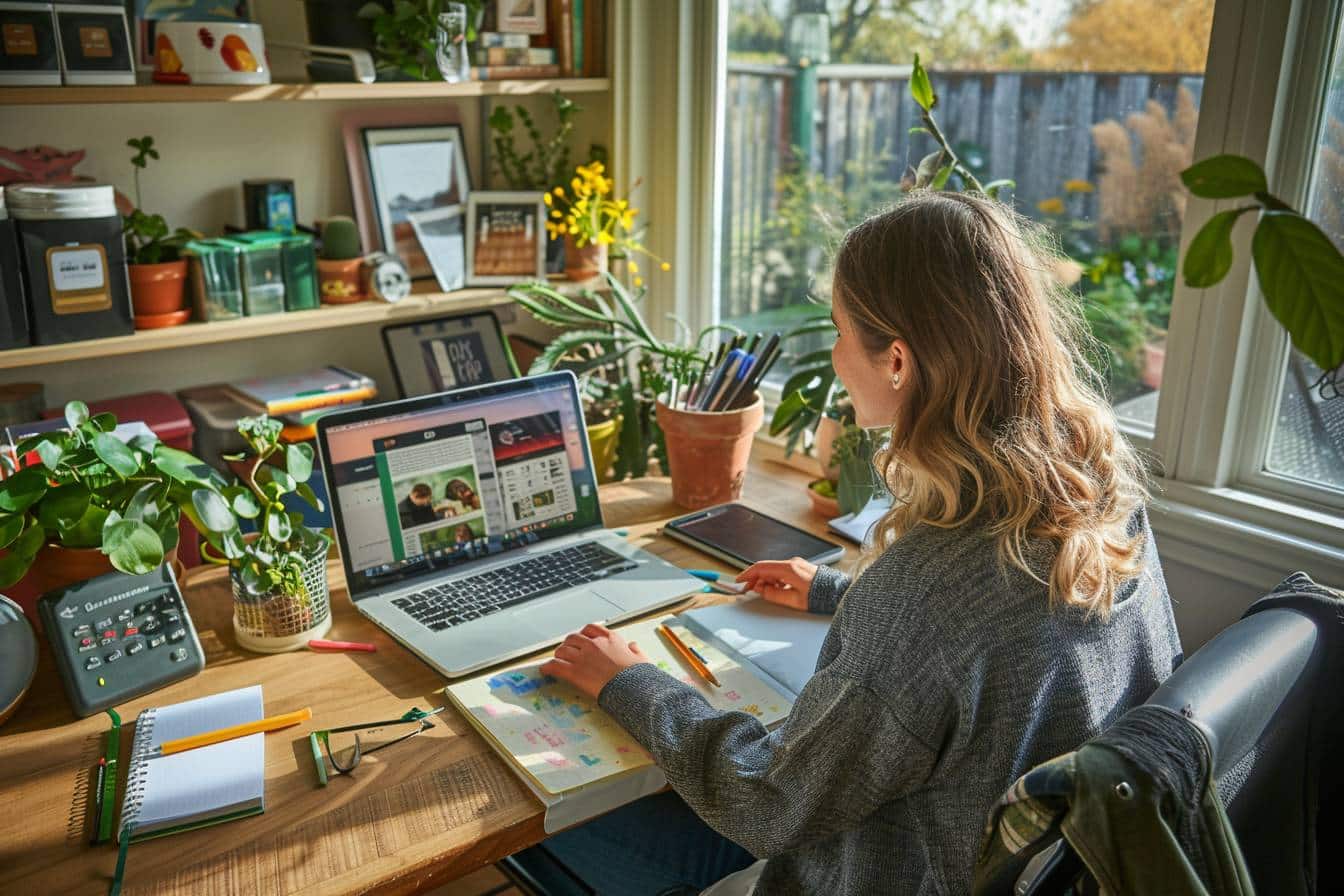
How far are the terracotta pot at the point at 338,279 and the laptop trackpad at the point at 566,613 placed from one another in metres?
0.86

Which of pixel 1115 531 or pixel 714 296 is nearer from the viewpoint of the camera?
pixel 1115 531

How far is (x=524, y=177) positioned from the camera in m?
Result: 2.31

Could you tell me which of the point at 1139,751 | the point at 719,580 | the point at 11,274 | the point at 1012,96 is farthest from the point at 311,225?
the point at 1139,751

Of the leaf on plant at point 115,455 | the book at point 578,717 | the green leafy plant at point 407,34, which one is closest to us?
the book at point 578,717

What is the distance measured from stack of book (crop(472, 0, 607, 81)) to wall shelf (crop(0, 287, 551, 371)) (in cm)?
42

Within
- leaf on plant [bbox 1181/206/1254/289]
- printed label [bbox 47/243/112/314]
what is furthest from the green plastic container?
leaf on plant [bbox 1181/206/1254/289]

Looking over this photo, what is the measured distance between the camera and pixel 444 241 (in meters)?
2.25

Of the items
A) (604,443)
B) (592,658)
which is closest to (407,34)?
(604,443)

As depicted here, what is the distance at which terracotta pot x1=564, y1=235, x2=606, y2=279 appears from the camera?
2.30 m

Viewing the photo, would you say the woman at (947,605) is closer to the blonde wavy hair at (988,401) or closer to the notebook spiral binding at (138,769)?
the blonde wavy hair at (988,401)

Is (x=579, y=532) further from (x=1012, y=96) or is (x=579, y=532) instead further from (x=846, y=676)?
(x=1012, y=96)

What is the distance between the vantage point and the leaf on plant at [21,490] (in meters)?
1.22

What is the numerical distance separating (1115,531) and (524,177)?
1.55m

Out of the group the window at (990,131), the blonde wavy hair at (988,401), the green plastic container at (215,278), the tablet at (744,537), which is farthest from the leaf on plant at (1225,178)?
the green plastic container at (215,278)
